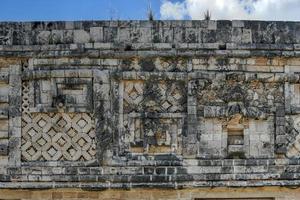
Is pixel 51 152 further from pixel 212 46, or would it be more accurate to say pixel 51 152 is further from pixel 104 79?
pixel 212 46

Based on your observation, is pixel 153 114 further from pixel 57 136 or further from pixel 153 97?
pixel 57 136

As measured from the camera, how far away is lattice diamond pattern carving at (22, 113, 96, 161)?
8836mm

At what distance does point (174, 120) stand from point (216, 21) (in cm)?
161

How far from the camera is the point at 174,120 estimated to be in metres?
8.87

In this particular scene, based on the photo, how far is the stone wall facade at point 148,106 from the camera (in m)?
8.79

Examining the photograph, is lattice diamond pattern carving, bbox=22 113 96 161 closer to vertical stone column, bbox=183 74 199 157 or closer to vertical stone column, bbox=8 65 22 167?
vertical stone column, bbox=8 65 22 167

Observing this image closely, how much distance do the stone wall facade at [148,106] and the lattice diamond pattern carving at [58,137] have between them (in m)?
0.01

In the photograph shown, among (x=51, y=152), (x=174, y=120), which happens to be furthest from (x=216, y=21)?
(x=51, y=152)

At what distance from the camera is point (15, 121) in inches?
349

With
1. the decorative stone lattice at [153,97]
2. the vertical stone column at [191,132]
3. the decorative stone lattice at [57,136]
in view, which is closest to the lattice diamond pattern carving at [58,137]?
the decorative stone lattice at [57,136]

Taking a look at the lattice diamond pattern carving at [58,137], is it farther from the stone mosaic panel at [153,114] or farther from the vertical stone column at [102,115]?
the stone mosaic panel at [153,114]

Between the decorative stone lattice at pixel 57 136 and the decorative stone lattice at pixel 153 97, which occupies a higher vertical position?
the decorative stone lattice at pixel 153 97

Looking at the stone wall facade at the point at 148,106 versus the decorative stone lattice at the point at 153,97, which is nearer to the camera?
the stone wall facade at the point at 148,106

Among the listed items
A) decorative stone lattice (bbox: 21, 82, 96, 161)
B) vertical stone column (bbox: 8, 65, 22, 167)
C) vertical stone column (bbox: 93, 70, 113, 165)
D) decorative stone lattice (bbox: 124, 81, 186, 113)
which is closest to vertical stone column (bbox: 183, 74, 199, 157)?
decorative stone lattice (bbox: 124, 81, 186, 113)
